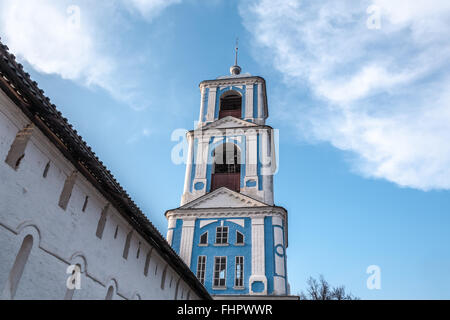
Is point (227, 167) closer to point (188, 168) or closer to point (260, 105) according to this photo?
point (188, 168)

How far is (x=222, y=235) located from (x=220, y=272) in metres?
2.45

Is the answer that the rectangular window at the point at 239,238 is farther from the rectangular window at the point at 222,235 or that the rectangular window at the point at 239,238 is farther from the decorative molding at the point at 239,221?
the rectangular window at the point at 222,235

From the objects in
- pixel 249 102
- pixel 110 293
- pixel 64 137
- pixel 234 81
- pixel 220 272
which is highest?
pixel 234 81

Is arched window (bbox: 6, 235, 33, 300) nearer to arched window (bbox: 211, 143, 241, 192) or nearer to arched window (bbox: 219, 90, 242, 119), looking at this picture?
arched window (bbox: 211, 143, 241, 192)

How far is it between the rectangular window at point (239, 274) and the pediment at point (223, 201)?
3.77 m

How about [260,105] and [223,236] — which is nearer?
[223,236]

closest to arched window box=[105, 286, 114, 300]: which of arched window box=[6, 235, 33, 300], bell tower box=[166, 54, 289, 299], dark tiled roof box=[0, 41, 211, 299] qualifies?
dark tiled roof box=[0, 41, 211, 299]

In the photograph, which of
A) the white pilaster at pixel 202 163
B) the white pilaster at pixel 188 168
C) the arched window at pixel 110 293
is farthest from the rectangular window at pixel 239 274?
the arched window at pixel 110 293

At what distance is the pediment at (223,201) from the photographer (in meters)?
25.8

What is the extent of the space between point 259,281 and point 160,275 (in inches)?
410

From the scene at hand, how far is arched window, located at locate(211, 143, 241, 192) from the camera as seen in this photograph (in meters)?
27.8

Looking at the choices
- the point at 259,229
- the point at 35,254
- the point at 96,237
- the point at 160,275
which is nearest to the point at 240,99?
the point at 259,229

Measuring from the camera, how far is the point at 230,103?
3312 cm

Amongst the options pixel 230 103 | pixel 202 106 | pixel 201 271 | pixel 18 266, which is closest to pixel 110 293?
pixel 18 266
